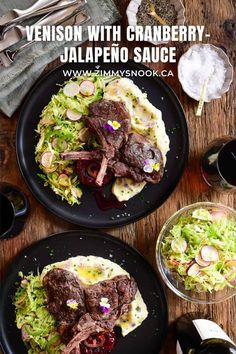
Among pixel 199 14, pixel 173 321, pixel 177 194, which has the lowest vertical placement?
pixel 173 321

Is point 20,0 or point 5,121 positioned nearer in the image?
point 20,0

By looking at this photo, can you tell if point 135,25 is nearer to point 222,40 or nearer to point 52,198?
point 222,40

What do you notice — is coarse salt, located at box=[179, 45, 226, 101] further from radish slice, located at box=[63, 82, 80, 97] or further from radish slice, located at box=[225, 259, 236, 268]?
radish slice, located at box=[225, 259, 236, 268]

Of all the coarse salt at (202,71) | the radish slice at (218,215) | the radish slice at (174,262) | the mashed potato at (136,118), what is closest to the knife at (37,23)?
the mashed potato at (136,118)

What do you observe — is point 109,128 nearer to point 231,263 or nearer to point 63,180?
point 63,180

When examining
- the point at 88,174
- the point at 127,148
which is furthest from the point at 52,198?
the point at 127,148

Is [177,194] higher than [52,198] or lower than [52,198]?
lower

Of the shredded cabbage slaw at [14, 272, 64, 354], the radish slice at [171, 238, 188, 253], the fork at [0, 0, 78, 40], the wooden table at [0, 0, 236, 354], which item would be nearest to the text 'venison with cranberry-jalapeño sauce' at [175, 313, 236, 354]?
the wooden table at [0, 0, 236, 354]
